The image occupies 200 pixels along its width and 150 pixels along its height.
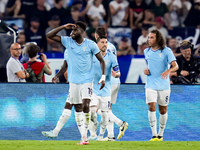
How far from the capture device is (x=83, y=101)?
8484 millimetres

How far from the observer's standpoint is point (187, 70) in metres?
11.1

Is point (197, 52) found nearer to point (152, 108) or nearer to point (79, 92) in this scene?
point (152, 108)

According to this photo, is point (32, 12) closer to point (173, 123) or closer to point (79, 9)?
point (79, 9)

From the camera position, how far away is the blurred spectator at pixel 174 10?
15.1 m

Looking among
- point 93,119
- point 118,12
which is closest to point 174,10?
point 118,12

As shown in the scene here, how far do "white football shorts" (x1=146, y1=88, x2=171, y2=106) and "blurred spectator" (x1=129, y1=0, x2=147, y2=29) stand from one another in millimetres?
4993

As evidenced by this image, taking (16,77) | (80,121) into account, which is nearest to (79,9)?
(16,77)

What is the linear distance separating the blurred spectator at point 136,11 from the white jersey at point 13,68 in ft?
16.1

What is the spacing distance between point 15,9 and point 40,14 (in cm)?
93

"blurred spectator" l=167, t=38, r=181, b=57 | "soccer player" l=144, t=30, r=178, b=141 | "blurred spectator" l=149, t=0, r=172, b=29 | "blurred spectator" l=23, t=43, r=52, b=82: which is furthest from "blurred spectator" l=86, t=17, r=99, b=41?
"soccer player" l=144, t=30, r=178, b=141

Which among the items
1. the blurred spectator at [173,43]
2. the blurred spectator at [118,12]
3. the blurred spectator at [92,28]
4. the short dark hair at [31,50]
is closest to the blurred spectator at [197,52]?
the blurred spectator at [173,43]

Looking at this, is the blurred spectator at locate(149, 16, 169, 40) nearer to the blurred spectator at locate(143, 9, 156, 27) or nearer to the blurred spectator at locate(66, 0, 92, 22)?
the blurred spectator at locate(143, 9, 156, 27)

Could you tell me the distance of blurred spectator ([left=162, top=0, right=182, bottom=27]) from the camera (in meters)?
15.1

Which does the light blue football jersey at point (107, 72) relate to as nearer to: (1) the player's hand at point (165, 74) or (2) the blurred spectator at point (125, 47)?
(1) the player's hand at point (165, 74)
